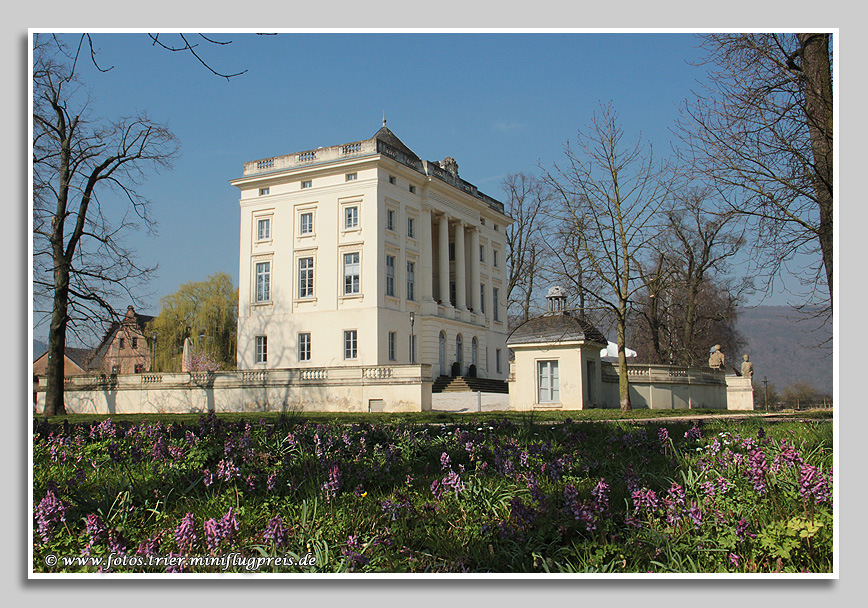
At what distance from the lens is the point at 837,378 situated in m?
5.66

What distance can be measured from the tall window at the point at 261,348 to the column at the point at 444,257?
34.5 ft

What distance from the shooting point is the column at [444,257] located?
43719mm

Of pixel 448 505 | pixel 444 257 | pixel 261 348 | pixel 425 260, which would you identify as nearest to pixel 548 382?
pixel 448 505

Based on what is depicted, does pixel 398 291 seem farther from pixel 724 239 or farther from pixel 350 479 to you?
pixel 350 479

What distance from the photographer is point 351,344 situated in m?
38.1

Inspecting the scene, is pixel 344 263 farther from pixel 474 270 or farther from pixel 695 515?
pixel 695 515

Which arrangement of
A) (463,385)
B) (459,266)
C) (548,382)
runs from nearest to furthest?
(548,382)
(463,385)
(459,266)

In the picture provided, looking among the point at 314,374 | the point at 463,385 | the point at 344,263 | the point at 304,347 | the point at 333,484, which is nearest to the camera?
the point at 333,484

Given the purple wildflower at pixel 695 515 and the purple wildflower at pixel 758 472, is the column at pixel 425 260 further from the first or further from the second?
the purple wildflower at pixel 695 515

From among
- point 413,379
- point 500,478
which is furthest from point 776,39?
point 413,379

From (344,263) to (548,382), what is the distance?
735 inches

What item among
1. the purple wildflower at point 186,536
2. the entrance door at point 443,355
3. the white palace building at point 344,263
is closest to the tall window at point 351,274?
the white palace building at point 344,263

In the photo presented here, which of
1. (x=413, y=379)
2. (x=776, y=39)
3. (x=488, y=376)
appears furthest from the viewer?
(x=488, y=376)

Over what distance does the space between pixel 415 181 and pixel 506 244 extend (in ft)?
39.6
